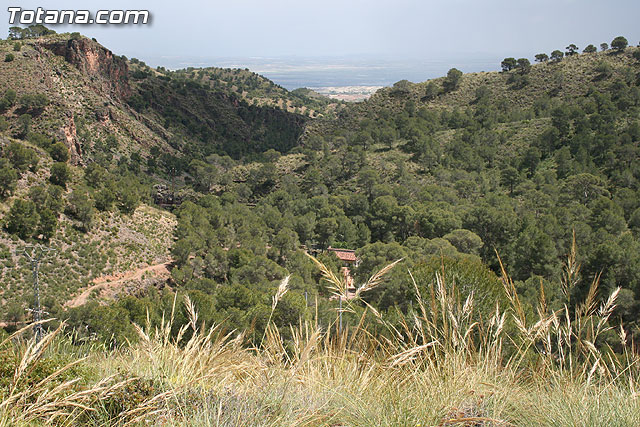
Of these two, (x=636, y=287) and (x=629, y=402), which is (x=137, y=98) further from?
(x=629, y=402)

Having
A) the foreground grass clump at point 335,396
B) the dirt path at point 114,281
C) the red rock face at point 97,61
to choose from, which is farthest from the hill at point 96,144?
the foreground grass clump at point 335,396

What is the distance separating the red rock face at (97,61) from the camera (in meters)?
49.6

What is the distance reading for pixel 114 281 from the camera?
818 inches

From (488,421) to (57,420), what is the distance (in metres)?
1.92

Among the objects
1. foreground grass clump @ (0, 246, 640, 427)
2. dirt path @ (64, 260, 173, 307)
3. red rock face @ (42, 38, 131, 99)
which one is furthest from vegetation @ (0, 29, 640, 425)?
red rock face @ (42, 38, 131, 99)

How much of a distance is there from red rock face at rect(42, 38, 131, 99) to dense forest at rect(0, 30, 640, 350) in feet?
7.84

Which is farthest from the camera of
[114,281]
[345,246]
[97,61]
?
[97,61]

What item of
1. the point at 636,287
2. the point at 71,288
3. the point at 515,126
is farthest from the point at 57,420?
the point at 515,126

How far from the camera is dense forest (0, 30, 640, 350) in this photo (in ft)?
50.2

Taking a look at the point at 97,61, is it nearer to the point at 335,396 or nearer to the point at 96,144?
the point at 96,144

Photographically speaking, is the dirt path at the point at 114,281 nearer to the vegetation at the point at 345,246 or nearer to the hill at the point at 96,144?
the vegetation at the point at 345,246

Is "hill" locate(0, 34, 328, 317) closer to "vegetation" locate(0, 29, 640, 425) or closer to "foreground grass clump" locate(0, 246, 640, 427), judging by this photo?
"vegetation" locate(0, 29, 640, 425)

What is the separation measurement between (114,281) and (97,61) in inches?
1807

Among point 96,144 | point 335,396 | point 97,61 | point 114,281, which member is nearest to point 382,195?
point 114,281
